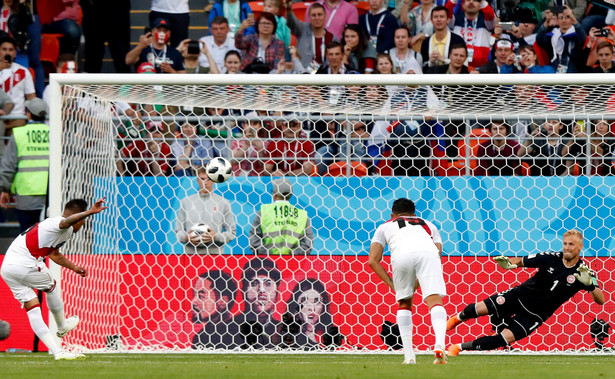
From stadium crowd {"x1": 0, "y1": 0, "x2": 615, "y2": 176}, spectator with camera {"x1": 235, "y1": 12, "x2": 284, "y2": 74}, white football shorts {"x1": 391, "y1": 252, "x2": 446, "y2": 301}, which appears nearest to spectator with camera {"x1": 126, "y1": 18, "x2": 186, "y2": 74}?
stadium crowd {"x1": 0, "y1": 0, "x2": 615, "y2": 176}

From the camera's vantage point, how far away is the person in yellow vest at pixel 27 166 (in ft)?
38.2

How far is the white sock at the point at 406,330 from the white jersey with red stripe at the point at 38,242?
3.05 meters

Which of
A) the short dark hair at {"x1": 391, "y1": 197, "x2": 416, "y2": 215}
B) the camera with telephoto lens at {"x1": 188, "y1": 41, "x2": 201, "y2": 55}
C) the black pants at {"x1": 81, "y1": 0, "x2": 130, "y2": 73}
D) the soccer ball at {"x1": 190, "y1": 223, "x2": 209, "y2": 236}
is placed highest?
the black pants at {"x1": 81, "y1": 0, "x2": 130, "y2": 73}

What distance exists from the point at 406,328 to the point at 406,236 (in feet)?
2.50

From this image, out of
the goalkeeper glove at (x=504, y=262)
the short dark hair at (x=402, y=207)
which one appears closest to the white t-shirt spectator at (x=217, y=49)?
the goalkeeper glove at (x=504, y=262)

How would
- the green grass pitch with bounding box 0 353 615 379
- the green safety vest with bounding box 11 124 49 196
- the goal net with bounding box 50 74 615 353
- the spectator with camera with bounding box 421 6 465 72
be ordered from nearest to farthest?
the green grass pitch with bounding box 0 353 615 379, the goal net with bounding box 50 74 615 353, the green safety vest with bounding box 11 124 49 196, the spectator with camera with bounding box 421 6 465 72

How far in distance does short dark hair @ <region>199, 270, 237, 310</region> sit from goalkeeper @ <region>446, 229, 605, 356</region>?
229cm

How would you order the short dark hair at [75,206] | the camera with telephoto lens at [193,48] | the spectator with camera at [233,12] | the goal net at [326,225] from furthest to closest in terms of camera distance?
the spectator with camera at [233,12], the camera with telephoto lens at [193,48], the goal net at [326,225], the short dark hair at [75,206]

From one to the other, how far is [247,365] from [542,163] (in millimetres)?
4862

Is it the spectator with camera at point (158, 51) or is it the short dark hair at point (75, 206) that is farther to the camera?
the spectator with camera at point (158, 51)

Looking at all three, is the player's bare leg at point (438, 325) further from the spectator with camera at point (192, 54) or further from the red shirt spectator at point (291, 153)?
the spectator with camera at point (192, 54)

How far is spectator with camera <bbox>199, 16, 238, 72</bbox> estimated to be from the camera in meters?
13.9

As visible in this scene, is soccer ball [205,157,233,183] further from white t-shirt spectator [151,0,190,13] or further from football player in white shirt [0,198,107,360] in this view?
white t-shirt spectator [151,0,190,13]

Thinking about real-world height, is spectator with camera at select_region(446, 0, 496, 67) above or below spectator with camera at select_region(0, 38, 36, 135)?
above
